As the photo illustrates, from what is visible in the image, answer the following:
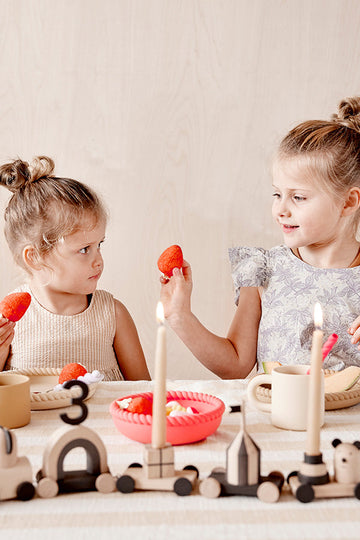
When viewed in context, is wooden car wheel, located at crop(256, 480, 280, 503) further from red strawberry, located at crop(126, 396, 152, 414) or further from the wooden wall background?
the wooden wall background

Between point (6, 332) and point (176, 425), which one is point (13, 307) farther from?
point (176, 425)

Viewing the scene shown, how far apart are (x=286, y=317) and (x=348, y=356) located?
19 cm

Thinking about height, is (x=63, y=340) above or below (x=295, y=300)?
below

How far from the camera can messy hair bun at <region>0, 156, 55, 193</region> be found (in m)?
1.67

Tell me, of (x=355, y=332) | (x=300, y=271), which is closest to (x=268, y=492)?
(x=355, y=332)

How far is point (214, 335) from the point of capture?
5.37 feet

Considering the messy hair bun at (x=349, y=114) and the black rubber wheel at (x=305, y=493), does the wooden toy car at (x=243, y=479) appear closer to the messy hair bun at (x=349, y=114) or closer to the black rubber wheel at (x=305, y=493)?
the black rubber wheel at (x=305, y=493)

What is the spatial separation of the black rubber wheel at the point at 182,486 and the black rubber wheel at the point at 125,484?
0.16 ft

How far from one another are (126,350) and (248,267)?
1.36 feet

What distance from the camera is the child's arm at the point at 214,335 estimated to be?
1.57 m

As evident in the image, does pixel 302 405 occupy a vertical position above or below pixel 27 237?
below

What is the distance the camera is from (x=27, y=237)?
167 cm

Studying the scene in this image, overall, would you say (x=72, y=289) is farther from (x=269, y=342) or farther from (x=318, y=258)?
(x=318, y=258)

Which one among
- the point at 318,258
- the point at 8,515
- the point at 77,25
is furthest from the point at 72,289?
the point at 8,515
